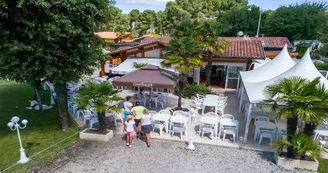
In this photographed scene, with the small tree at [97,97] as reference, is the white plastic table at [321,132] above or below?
below

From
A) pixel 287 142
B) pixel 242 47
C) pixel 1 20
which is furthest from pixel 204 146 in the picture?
pixel 242 47

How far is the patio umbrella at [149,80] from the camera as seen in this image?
11.6 m

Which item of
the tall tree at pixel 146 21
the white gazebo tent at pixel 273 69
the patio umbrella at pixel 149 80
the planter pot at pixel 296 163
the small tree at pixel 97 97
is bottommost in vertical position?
the planter pot at pixel 296 163

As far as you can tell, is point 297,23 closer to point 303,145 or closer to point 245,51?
point 245,51

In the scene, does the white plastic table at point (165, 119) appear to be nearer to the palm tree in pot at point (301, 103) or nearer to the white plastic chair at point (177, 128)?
the white plastic chair at point (177, 128)

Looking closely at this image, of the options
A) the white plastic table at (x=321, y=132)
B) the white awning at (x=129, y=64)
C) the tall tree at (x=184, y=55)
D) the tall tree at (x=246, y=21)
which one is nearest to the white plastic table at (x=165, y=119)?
the tall tree at (x=184, y=55)

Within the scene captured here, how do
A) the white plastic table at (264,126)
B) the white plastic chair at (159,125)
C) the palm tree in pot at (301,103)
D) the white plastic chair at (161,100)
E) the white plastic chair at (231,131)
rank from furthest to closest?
the white plastic chair at (161,100) → the white plastic chair at (159,125) → the white plastic chair at (231,131) → the white plastic table at (264,126) → the palm tree in pot at (301,103)

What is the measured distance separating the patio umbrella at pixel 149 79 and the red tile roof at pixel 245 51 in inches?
315

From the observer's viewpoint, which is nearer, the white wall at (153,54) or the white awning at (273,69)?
the white awning at (273,69)

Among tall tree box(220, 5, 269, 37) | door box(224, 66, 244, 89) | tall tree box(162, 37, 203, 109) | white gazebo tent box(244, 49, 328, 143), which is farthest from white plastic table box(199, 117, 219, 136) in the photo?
tall tree box(220, 5, 269, 37)

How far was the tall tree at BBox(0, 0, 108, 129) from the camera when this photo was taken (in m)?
8.08

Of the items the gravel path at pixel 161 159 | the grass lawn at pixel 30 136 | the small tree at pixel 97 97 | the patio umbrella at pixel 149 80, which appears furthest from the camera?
the patio umbrella at pixel 149 80

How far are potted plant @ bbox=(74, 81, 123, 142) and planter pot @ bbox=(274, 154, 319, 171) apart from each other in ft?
23.9

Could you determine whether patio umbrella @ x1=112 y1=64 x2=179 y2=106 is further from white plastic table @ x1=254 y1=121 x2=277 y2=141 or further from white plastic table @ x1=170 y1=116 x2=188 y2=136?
white plastic table @ x1=254 y1=121 x2=277 y2=141
